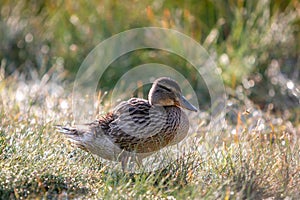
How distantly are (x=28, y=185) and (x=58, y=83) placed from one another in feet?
11.8

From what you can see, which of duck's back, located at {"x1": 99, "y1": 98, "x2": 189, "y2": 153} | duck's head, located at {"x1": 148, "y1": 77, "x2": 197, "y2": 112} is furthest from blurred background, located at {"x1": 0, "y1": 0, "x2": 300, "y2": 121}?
duck's back, located at {"x1": 99, "y1": 98, "x2": 189, "y2": 153}

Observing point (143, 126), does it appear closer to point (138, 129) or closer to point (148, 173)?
point (138, 129)

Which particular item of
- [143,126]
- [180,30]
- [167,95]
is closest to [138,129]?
[143,126]

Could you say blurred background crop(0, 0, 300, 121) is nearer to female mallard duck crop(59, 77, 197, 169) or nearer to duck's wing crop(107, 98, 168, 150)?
female mallard duck crop(59, 77, 197, 169)

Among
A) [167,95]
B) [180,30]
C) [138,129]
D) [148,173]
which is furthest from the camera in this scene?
[180,30]

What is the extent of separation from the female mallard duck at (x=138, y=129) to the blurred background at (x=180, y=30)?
2.38 meters

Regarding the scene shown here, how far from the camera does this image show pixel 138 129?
531 cm

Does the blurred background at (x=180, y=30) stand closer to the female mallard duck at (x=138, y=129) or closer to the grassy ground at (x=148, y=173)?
the female mallard duck at (x=138, y=129)

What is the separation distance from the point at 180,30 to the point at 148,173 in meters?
4.12

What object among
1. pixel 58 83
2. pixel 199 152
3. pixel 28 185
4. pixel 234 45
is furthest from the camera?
pixel 234 45

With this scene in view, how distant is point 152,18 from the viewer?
8.74m

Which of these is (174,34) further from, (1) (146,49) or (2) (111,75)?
(2) (111,75)

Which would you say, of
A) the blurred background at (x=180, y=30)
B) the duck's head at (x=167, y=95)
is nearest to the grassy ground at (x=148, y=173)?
the duck's head at (x=167, y=95)

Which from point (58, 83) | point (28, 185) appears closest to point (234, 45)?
point (58, 83)
